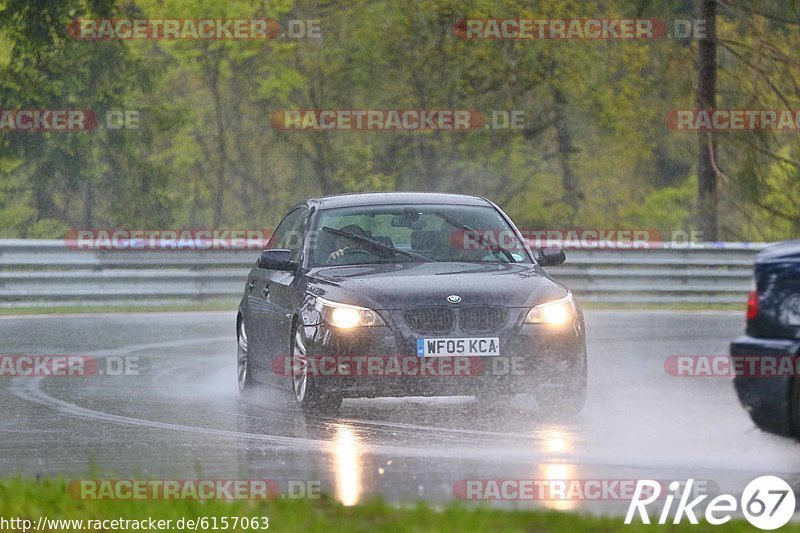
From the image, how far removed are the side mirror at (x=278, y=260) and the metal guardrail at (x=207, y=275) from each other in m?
12.2

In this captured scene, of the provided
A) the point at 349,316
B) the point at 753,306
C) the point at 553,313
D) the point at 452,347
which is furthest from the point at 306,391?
the point at 753,306

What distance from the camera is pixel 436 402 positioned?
505 inches

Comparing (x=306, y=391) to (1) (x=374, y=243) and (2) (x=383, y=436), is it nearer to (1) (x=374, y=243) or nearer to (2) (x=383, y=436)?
(2) (x=383, y=436)

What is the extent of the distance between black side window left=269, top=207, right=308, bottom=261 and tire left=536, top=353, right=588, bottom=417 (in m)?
2.29

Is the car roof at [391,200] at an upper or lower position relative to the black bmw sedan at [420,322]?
upper

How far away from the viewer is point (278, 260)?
12.5 m

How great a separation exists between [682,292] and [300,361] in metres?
15.3

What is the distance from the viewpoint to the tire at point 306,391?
1163 cm

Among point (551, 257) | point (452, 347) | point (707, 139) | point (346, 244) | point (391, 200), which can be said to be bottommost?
point (452, 347)

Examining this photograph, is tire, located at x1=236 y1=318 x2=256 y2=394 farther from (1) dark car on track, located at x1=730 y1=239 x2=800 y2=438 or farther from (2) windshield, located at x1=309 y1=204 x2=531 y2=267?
(1) dark car on track, located at x1=730 y1=239 x2=800 y2=438

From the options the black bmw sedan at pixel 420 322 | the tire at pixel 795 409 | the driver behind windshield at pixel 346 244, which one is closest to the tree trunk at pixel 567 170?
the driver behind windshield at pixel 346 244

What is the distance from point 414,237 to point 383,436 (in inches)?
99.7

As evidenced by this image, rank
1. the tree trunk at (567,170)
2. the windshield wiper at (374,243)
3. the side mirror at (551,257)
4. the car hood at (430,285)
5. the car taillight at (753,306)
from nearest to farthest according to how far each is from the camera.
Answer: the car taillight at (753,306), the car hood at (430,285), the windshield wiper at (374,243), the side mirror at (551,257), the tree trunk at (567,170)

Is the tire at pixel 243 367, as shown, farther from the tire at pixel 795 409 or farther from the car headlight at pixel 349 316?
the tire at pixel 795 409
